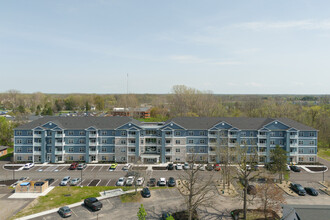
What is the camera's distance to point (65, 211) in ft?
110

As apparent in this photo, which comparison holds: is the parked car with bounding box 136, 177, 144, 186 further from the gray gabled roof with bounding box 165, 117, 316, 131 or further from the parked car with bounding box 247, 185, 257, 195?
the gray gabled roof with bounding box 165, 117, 316, 131

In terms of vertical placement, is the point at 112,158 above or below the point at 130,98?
below

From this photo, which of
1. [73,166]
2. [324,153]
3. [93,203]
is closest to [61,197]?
[93,203]

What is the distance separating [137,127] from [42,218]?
102 feet

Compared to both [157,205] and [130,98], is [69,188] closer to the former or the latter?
[157,205]

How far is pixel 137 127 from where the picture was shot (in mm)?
61000

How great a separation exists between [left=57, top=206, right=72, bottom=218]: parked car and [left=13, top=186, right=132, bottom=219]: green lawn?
3052mm

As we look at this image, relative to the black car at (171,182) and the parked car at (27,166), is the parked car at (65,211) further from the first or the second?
the parked car at (27,166)

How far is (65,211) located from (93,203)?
12.9 feet

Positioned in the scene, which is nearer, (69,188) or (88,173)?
(69,188)

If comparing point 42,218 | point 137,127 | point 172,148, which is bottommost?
point 42,218

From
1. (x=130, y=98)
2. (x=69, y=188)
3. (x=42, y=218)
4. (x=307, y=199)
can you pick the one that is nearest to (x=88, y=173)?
(x=69, y=188)

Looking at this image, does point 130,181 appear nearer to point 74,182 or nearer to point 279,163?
point 74,182

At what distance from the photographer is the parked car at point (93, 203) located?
1389 inches
